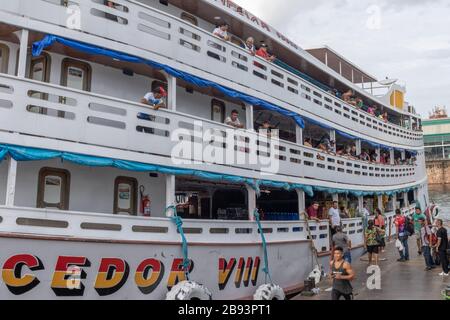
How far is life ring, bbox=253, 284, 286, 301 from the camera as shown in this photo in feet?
33.8

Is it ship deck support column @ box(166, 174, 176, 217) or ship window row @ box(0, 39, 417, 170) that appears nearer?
ship window row @ box(0, 39, 417, 170)

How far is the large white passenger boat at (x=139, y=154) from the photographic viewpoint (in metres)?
7.46

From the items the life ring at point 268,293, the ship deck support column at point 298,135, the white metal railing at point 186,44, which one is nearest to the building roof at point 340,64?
the white metal railing at point 186,44

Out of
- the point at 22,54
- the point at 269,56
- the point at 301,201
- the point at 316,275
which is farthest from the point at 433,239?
the point at 22,54

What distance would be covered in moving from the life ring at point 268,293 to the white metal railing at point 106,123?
3042 millimetres

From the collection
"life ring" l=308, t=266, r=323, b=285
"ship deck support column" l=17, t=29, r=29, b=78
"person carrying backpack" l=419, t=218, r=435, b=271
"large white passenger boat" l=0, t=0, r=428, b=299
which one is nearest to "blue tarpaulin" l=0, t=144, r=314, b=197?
"large white passenger boat" l=0, t=0, r=428, b=299

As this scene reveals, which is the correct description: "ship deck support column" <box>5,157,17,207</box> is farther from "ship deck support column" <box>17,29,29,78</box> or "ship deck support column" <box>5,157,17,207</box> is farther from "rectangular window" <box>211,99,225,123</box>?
"rectangular window" <box>211,99,225,123</box>

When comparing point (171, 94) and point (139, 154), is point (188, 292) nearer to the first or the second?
point (139, 154)

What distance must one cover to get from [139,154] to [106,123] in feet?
4.15

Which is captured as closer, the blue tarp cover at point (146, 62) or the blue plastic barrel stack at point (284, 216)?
the blue tarp cover at point (146, 62)

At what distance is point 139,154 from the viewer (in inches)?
355

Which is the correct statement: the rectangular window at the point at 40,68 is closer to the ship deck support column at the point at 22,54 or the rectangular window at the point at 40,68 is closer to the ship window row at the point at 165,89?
the ship window row at the point at 165,89

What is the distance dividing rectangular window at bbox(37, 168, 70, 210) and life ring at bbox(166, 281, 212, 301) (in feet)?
9.12
